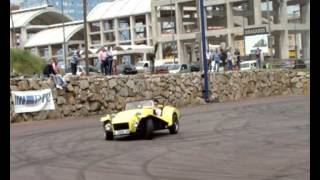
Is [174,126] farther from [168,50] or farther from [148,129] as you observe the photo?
[168,50]

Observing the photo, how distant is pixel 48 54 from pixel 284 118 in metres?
100

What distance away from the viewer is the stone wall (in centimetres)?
2581

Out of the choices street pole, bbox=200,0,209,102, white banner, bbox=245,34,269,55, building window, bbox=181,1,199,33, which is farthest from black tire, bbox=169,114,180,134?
building window, bbox=181,1,199,33

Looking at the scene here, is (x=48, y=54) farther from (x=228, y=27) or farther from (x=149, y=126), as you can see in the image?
(x=149, y=126)

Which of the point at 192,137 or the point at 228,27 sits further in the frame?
the point at 228,27

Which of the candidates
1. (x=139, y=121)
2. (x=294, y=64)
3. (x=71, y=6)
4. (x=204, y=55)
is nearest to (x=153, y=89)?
(x=204, y=55)

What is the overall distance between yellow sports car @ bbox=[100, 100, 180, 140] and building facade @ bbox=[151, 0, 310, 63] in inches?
2572

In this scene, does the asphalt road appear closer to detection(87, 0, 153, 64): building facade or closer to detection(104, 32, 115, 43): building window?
detection(87, 0, 153, 64): building facade

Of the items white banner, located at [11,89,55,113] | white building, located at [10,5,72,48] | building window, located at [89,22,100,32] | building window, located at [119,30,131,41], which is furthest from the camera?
building window, located at [89,22,100,32]

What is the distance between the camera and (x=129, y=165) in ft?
34.9

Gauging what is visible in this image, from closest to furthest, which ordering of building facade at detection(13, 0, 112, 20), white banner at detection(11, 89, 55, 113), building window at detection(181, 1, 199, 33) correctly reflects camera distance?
white banner at detection(11, 89, 55, 113), building window at detection(181, 1, 199, 33), building facade at detection(13, 0, 112, 20)
